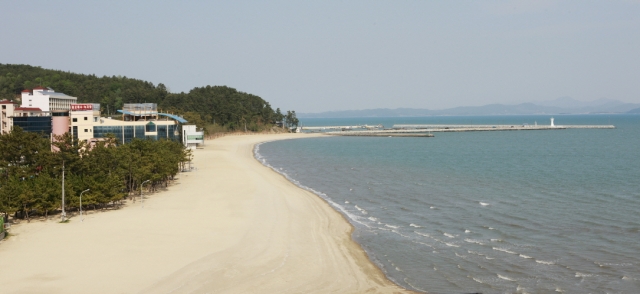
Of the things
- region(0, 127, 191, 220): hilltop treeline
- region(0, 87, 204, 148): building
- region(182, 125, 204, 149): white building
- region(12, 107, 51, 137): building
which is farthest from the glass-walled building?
region(0, 127, 191, 220): hilltop treeline

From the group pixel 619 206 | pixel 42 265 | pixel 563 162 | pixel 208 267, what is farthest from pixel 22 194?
pixel 563 162

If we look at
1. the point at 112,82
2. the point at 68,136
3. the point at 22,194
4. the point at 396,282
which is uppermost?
the point at 112,82

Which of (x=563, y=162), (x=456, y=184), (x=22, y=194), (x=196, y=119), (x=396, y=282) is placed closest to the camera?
(x=396, y=282)

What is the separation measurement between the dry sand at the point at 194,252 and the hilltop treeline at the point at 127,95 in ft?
339

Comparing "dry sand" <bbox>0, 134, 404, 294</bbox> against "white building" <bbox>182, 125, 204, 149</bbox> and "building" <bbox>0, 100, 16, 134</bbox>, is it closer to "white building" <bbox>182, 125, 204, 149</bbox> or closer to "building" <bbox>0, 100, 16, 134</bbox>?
"building" <bbox>0, 100, 16, 134</bbox>

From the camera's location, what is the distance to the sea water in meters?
25.1

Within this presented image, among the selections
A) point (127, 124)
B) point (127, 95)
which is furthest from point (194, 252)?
point (127, 95)

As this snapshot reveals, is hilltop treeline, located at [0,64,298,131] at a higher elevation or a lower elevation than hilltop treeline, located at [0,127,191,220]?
higher

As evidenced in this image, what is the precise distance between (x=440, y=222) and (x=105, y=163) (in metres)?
26.0

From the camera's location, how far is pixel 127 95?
147 meters

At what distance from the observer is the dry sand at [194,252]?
2323cm

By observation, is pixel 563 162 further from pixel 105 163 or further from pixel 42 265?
pixel 42 265

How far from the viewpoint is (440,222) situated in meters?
36.7

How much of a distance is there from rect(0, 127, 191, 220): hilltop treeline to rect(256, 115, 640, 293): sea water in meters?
16.6
